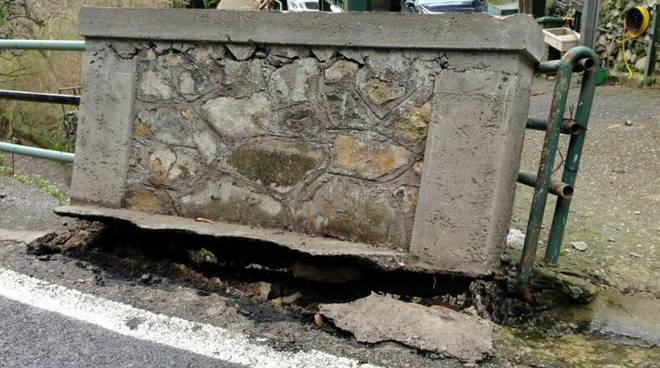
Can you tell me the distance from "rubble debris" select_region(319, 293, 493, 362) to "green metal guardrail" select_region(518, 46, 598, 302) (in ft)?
1.52

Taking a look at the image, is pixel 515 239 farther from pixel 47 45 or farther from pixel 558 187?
pixel 47 45

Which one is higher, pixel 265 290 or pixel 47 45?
pixel 47 45

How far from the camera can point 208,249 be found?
2658mm

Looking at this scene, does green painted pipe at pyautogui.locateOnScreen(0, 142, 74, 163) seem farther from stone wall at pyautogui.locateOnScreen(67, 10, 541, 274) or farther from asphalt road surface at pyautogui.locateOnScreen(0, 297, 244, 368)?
asphalt road surface at pyautogui.locateOnScreen(0, 297, 244, 368)

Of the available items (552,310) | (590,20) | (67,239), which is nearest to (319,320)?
(552,310)

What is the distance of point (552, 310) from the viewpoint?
2.45 meters

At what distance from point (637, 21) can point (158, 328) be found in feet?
29.6

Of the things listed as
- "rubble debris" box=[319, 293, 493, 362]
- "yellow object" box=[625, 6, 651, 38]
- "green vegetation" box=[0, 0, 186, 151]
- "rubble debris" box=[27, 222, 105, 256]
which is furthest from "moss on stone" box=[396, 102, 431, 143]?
"yellow object" box=[625, 6, 651, 38]

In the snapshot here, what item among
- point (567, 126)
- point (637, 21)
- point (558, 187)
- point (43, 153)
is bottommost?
point (43, 153)

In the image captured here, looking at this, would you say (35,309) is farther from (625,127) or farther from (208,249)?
(625,127)

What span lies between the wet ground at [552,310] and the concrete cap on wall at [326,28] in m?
1.03

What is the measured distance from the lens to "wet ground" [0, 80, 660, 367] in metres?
1.97

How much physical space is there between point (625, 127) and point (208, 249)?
485 centimetres

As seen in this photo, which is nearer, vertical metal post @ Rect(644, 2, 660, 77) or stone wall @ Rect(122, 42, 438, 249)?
stone wall @ Rect(122, 42, 438, 249)
